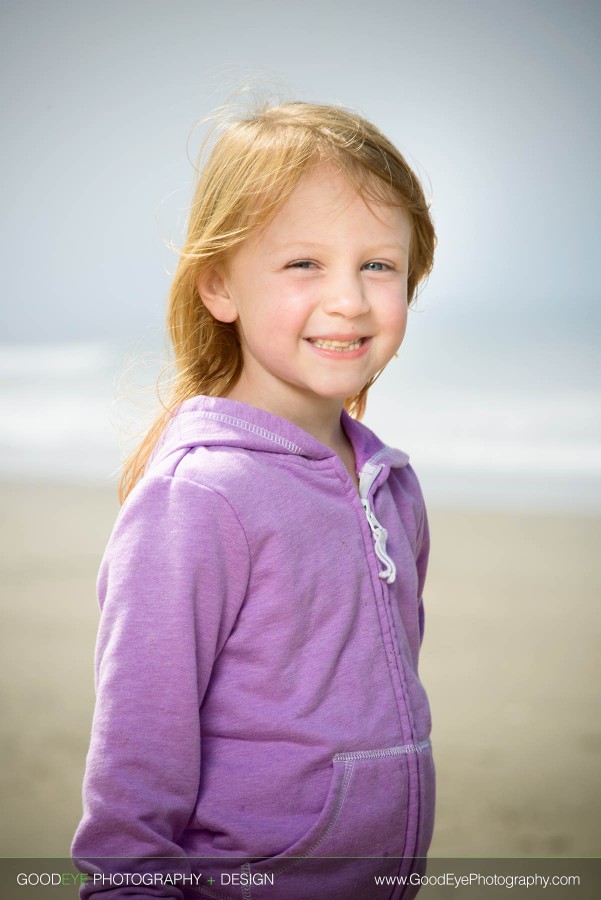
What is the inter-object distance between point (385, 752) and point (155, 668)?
32 cm

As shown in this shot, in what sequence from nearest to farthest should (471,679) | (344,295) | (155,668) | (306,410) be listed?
(155,668) < (344,295) < (306,410) < (471,679)

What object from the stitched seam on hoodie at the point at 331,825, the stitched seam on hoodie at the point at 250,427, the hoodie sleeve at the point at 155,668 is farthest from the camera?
the stitched seam on hoodie at the point at 250,427

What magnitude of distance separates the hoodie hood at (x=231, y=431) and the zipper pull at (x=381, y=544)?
0.10 meters

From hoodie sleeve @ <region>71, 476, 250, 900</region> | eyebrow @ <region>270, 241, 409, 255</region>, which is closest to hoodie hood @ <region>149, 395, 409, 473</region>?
hoodie sleeve @ <region>71, 476, 250, 900</region>

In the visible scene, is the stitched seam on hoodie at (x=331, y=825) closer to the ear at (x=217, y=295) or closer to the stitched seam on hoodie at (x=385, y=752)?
the stitched seam on hoodie at (x=385, y=752)

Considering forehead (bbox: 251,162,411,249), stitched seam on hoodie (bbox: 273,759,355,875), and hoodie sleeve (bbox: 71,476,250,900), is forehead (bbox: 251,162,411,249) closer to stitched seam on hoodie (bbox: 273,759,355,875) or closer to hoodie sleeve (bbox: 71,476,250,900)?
hoodie sleeve (bbox: 71,476,250,900)

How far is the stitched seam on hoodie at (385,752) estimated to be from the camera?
1.24 metres

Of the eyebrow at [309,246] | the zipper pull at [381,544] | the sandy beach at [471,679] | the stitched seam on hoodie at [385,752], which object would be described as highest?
the eyebrow at [309,246]

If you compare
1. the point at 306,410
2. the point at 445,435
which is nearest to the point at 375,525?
the point at 306,410

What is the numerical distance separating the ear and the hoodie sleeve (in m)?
0.36

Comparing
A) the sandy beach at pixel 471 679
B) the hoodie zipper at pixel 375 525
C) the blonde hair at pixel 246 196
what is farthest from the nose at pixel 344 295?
the sandy beach at pixel 471 679

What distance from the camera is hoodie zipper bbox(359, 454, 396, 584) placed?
136 centimetres

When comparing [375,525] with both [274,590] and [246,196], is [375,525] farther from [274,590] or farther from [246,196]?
[246,196]

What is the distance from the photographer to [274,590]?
1237mm
